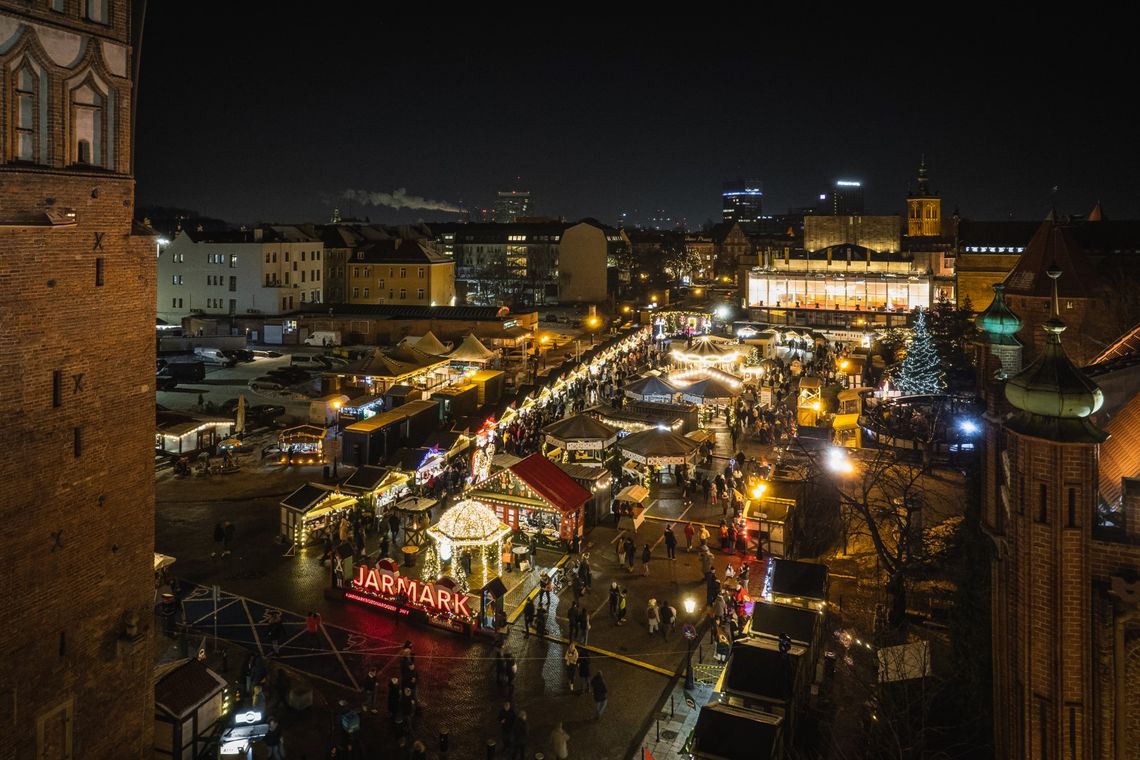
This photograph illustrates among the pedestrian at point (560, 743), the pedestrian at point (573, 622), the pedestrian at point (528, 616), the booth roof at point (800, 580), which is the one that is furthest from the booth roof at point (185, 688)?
the booth roof at point (800, 580)

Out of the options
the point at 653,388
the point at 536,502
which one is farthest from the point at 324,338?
the point at 536,502

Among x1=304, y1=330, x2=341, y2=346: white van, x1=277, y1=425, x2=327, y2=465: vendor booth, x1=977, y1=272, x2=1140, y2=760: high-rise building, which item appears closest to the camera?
x1=977, y1=272, x2=1140, y2=760: high-rise building

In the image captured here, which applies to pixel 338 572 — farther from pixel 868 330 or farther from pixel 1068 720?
pixel 868 330

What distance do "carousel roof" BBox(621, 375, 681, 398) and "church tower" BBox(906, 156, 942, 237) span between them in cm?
8200

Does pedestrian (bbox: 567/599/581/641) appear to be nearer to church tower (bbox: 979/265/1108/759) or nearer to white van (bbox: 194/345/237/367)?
church tower (bbox: 979/265/1108/759)

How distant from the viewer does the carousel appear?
1995cm

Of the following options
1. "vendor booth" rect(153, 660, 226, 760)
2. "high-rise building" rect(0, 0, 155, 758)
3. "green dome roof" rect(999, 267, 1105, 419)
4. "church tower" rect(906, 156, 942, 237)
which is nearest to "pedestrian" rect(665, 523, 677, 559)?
"vendor booth" rect(153, 660, 226, 760)

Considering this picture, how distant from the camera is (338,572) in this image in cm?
1891

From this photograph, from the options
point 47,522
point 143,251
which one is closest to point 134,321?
point 143,251

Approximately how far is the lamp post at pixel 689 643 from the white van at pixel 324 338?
44453 mm

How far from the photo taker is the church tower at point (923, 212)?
344 ft

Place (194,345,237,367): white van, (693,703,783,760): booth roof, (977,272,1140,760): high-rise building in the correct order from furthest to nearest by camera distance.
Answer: (194,345,237,367): white van
(693,703,783,760): booth roof
(977,272,1140,760): high-rise building

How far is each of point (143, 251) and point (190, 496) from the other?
54.5 feet

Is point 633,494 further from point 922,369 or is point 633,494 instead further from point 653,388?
point 922,369
